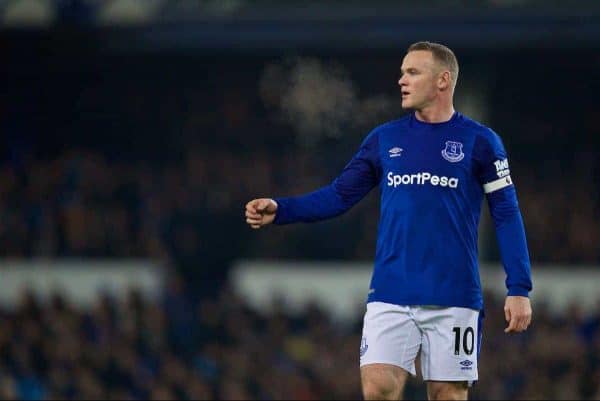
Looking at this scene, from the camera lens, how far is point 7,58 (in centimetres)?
1773

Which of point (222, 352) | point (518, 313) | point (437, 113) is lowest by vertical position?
point (222, 352)

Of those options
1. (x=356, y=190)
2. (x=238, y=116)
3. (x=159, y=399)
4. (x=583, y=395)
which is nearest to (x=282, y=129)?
(x=238, y=116)

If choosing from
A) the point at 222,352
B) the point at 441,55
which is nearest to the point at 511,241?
the point at 441,55

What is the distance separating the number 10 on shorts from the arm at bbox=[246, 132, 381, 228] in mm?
798

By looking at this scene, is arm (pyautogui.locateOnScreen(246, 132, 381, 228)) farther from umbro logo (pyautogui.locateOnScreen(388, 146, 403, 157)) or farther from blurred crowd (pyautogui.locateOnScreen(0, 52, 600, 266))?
blurred crowd (pyautogui.locateOnScreen(0, 52, 600, 266))

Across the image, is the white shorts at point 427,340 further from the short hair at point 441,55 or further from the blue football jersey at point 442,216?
the short hair at point 441,55

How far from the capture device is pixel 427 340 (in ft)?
18.6

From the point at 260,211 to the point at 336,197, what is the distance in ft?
1.25

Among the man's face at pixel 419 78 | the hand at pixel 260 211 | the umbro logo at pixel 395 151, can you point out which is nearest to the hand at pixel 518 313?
the umbro logo at pixel 395 151

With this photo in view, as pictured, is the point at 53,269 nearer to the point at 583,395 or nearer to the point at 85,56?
the point at 85,56

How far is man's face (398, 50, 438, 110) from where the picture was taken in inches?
226


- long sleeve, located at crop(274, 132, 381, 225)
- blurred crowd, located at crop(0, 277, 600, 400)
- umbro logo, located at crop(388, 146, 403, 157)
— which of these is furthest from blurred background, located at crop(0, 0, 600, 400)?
umbro logo, located at crop(388, 146, 403, 157)

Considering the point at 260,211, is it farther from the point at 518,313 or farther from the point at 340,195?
the point at 518,313

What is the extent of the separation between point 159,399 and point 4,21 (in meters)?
5.58
